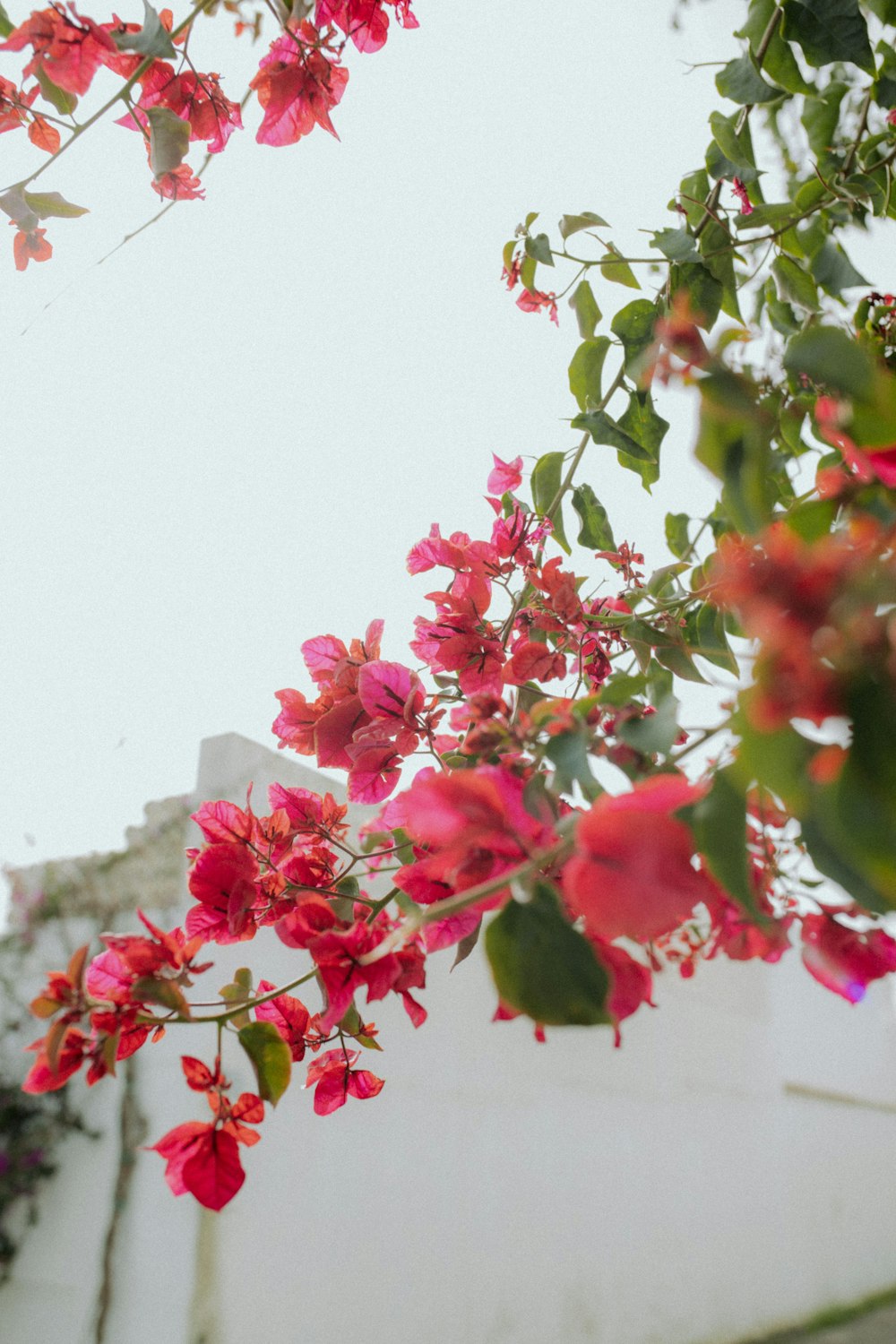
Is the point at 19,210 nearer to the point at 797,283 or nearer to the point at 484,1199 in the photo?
the point at 797,283

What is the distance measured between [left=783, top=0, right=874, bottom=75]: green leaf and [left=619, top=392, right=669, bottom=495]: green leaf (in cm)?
25

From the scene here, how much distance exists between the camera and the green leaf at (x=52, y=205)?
0.64 meters

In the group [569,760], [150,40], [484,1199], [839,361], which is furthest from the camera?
[484,1199]

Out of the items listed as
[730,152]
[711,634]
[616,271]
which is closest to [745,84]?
[730,152]

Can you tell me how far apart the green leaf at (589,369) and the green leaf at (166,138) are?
32 centimetres

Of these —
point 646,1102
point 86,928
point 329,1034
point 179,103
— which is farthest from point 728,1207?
point 179,103

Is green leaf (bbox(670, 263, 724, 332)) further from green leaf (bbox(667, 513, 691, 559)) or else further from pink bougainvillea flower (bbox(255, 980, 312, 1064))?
pink bougainvillea flower (bbox(255, 980, 312, 1064))

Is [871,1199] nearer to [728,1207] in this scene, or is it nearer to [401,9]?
[728,1207]

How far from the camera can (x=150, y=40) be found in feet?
1.75

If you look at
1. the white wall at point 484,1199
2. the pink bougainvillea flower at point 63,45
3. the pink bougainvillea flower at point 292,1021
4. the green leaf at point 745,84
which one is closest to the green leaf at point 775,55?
the green leaf at point 745,84

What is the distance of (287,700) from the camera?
0.64 m

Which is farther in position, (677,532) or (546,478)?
(677,532)

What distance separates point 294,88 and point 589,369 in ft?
0.93

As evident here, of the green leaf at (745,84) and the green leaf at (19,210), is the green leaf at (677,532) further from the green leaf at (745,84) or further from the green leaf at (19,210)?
the green leaf at (19,210)
